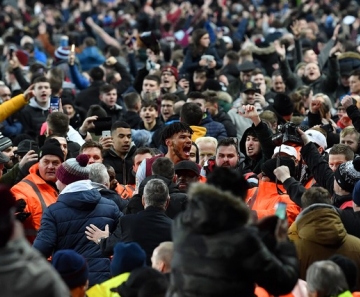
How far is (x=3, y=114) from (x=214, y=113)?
3.39 metres

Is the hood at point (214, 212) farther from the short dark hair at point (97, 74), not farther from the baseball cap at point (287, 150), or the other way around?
the short dark hair at point (97, 74)

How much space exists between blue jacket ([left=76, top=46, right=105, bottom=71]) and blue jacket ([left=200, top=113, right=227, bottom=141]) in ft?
27.8

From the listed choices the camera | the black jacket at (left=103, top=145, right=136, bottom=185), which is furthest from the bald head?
the black jacket at (left=103, top=145, right=136, bottom=185)

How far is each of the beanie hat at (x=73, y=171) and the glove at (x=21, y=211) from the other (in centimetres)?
37

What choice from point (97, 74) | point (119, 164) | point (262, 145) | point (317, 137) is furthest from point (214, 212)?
point (97, 74)

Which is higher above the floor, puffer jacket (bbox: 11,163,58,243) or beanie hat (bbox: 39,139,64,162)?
beanie hat (bbox: 39,139,64,162)

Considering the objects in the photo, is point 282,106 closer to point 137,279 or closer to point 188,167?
point 188,167

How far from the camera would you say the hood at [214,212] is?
624 cm

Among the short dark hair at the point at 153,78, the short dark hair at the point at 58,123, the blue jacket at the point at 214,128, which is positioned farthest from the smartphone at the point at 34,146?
the short dark hair at the point at 153,78

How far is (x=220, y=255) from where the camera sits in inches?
244

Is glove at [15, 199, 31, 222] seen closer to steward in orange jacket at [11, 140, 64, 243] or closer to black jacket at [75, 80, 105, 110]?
steward in orange jacket at [11, 140, 64, 243]

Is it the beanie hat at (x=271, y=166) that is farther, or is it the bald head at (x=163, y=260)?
the beanie hat at (x=271, y=166)

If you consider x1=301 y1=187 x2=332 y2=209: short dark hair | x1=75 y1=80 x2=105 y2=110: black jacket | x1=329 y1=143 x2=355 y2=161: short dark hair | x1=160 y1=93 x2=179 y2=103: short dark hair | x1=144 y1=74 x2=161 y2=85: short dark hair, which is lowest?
x1=75 y1=80 x2=105 y2=110: black jacket

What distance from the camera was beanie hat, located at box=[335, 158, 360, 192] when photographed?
9125mm
